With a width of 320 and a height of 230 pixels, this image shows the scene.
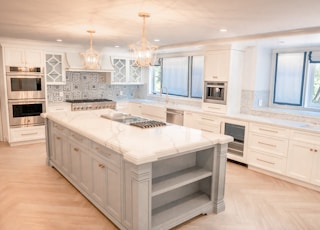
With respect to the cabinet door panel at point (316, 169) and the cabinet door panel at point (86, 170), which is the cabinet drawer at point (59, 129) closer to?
the cabinet door panel at point (86, 170)

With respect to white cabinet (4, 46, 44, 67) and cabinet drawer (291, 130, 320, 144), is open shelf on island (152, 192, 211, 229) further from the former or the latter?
white cabinet (4, 46, 44, 67)

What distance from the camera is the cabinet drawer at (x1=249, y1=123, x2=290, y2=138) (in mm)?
4023

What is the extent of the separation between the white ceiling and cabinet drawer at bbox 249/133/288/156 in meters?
1.65

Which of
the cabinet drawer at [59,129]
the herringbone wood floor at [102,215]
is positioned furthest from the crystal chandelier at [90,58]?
the herringbone wood floor at [102,215]

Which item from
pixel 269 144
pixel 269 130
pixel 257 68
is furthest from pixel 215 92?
pixel 269 144

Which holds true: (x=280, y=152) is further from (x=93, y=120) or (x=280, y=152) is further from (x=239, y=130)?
(x=93, y=120)

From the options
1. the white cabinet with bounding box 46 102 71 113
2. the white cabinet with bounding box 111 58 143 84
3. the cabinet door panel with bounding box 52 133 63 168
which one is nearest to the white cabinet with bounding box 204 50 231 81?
the white cabinet with bounding box 111 58 143 84

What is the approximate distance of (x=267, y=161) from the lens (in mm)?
4285

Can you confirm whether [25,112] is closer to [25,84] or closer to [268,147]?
[25,84]

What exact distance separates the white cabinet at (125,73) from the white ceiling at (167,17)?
8.74ft

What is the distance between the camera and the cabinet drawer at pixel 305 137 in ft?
12.1

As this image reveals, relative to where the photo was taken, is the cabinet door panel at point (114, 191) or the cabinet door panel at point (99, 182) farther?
the cabinet door panel at point (99, 182)

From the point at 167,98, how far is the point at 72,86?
2516 mm

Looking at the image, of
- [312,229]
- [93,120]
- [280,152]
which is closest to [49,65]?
[93,120]
